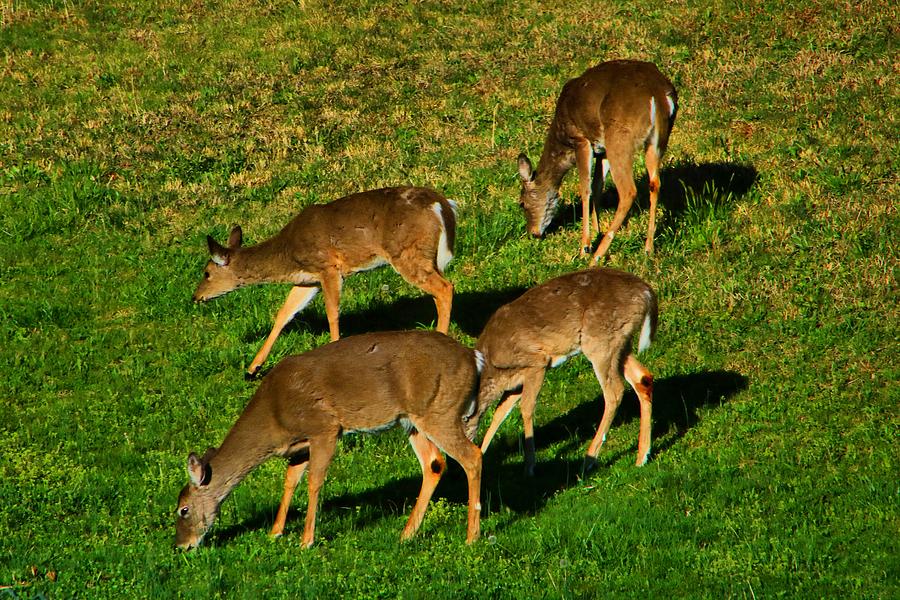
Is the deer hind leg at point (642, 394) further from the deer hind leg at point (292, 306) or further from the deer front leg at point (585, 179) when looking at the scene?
the deer hind leg at point (292, 306)

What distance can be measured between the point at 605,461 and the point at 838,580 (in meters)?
2.65

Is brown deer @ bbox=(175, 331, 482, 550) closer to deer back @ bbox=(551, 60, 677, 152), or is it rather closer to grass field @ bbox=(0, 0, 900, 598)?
grass field @ bbox=(0, 0, 900, 598)

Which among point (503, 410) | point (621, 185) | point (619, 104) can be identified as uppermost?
point (619, 104)

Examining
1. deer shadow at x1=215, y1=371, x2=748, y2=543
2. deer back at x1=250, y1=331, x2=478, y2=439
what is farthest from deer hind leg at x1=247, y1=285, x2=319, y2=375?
deer back at x1=250, y1=331, x2=478, y2=439

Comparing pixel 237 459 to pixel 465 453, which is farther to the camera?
pixel 237 459

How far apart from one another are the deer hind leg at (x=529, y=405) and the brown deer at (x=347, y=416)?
38.1 inches

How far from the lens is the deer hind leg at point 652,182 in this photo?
42.0ft

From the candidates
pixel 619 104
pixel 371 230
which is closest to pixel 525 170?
pixel 619 104

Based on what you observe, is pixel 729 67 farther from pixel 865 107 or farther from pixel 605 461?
pixel 605 461

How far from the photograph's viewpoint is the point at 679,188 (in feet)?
46.6

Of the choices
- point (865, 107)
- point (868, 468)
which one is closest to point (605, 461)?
point (868, 468)

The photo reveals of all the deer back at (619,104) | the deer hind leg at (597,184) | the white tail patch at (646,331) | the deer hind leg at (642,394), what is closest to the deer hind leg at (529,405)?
the deer hind leg at (642,394)

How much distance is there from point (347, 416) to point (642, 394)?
Answer: 103 inches

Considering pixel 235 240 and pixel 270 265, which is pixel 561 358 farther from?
pixel 235 240
